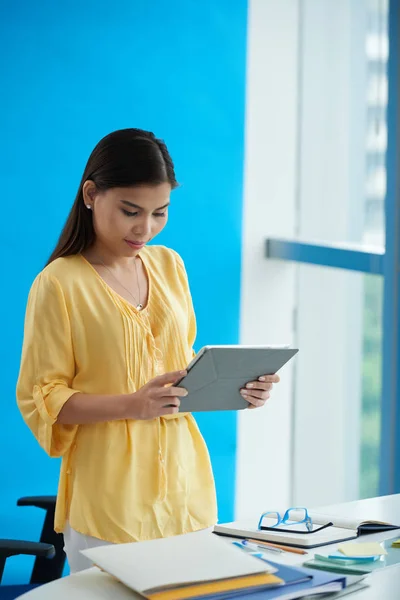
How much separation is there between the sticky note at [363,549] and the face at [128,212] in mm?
886

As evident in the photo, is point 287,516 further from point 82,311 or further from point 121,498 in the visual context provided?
point 82,311

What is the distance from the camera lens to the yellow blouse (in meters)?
2.42

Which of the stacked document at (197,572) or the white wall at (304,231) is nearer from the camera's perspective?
the stacked document at (197,572)

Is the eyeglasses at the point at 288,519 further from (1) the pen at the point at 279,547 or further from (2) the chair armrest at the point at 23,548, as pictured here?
(2) the chair armrest at the point at 23,548

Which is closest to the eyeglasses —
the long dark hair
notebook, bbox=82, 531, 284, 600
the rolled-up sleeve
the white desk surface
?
the white desk surface

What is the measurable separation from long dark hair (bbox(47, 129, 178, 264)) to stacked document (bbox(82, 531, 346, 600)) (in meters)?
0.89

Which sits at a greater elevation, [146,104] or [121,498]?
[146,104]

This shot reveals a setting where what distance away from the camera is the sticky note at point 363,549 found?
2045 millimetres

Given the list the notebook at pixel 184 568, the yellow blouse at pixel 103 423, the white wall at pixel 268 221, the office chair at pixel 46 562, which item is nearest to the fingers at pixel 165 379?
the yellow blouse at pixel 103 423

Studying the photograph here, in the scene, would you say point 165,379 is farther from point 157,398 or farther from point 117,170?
point 117,170

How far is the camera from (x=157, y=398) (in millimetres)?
A: 2336

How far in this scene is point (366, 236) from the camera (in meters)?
4.36

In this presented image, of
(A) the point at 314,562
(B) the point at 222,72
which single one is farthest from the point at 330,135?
(A) the point at 314,562

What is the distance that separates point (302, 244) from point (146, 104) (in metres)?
0.94
